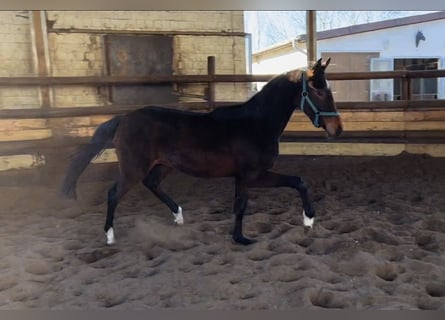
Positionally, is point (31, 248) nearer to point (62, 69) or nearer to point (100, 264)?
point (100, 264)

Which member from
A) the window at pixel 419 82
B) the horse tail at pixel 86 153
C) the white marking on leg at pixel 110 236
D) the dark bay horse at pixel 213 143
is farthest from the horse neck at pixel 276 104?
the white marking on leg at pixel 110 236

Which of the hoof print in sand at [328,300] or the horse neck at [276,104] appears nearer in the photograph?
the hoof print in sand at [328,300]

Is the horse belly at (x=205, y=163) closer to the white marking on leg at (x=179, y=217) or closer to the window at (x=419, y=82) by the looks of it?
the white marking on leg at (x=179, y=217)

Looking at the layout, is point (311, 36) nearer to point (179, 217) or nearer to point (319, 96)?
point (319, 96)

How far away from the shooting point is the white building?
5.13 ft

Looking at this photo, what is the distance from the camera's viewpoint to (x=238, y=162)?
5.22ft

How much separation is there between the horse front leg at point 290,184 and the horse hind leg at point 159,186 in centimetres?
29

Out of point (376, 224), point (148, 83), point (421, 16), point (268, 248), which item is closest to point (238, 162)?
point (268, 248)

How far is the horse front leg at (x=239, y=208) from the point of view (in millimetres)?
1590

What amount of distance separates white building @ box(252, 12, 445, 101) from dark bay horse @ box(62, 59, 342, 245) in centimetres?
9

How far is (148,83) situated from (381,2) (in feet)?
2.99

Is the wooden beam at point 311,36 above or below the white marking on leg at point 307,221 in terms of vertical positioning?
above

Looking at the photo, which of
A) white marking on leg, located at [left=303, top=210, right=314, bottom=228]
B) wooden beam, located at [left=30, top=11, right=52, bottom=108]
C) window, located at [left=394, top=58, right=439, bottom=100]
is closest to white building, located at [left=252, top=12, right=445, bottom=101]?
window, located at [left=394, top=58, right=439, bottom=100]

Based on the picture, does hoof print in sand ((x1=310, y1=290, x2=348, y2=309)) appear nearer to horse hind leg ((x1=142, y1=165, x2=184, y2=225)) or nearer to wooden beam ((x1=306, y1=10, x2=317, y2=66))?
horse hind leg ((x1=142, y1=165, x2=184, y2=225))
